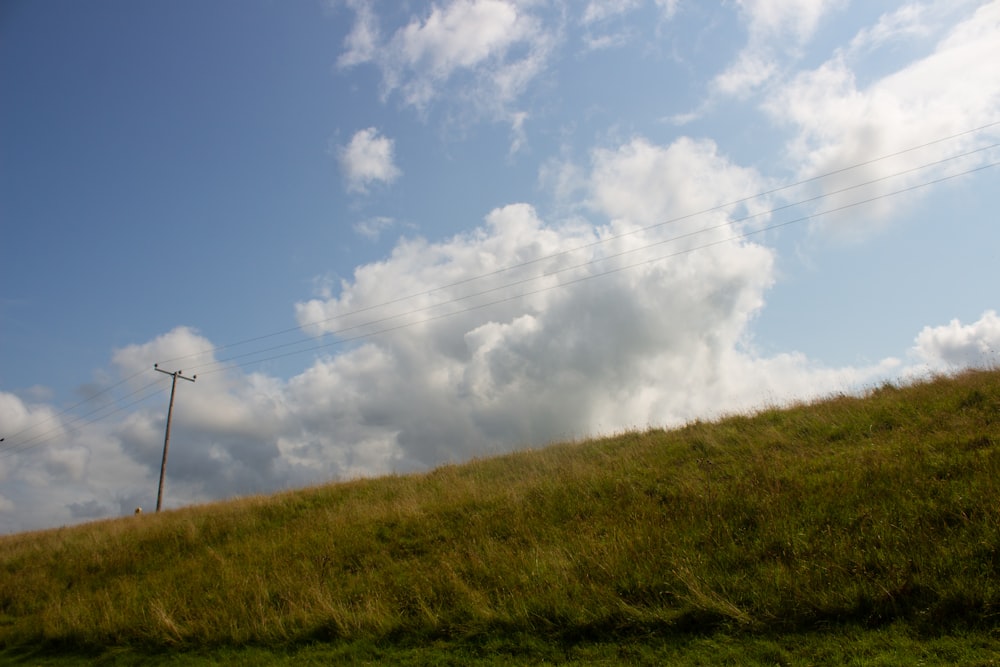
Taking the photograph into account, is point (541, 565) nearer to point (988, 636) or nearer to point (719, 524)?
point (719, 524)

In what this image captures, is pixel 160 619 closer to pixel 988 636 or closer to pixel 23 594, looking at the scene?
pixel 23 594

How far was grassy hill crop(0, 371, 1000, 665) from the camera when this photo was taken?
21.8 feet

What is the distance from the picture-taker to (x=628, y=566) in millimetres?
8414

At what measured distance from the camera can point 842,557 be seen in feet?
24.3

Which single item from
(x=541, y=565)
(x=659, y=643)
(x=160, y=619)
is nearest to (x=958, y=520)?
(x=659, y=643)

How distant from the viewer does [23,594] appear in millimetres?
14195

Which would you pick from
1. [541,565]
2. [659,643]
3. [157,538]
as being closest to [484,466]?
[541,565]

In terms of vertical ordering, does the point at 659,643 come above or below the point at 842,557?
below

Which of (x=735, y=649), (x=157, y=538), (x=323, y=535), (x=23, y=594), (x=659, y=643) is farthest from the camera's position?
(x=157, y=538)

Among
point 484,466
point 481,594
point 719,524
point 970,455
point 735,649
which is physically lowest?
point 735,649

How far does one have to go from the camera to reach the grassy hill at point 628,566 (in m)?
6.64

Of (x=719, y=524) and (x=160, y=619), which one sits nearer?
(x=719, y=524)

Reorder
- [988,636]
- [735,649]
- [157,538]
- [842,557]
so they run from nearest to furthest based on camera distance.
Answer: [988,636] < [735,649] < [842,557] < [157,538]

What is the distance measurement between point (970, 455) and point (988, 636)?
511 cm
